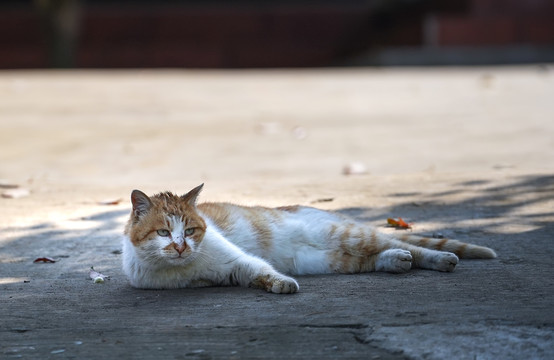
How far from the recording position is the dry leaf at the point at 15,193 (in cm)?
736

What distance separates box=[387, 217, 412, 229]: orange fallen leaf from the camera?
18.7ft

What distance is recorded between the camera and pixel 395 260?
4680 millimetres

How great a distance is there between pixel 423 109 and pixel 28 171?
20.2 feet

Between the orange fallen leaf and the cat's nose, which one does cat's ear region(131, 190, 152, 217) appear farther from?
the orange fallen leaf

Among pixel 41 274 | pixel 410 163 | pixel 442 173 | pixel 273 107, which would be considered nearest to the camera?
pixel 41 274

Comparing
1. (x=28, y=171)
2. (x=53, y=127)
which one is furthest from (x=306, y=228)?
(x=53, y=127)

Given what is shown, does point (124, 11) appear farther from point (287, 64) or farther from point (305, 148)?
point (305, 148)

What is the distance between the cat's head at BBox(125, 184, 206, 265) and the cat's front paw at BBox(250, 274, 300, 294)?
0.38m

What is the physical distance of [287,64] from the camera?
19.8 metres

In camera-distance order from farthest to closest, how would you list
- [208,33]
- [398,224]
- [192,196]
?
[208,33]
[398,224]
[192,196]

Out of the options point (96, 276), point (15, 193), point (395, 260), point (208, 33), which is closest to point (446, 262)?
point (395, 260)

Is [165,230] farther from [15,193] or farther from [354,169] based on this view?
[354,169]

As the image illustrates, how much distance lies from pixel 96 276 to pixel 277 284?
3.87 feet

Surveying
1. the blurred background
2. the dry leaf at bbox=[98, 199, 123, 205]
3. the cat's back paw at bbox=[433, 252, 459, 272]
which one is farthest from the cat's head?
the blurred background
